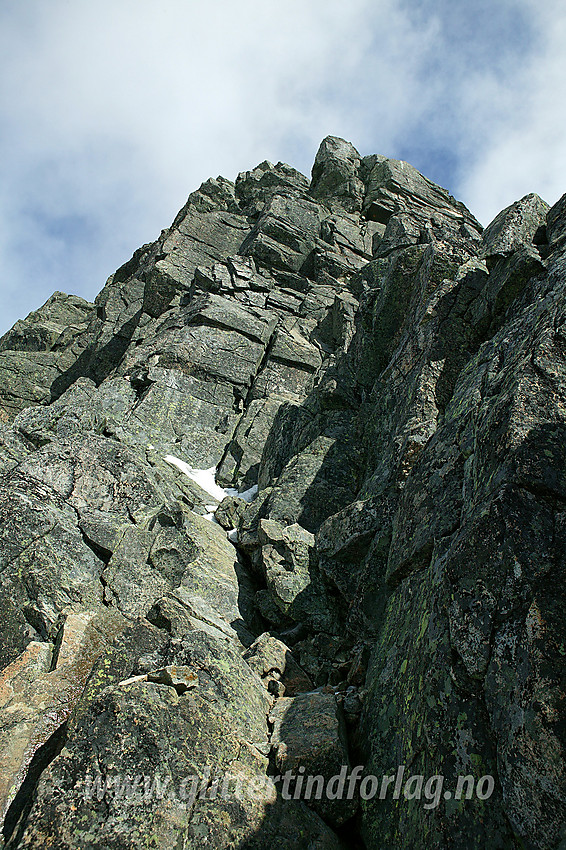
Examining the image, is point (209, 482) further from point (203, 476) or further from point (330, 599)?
point (330, 599)

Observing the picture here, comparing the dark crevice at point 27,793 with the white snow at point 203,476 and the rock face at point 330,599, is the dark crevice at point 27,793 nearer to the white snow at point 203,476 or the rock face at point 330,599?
the rock face at point 330,599

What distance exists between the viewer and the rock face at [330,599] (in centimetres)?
573

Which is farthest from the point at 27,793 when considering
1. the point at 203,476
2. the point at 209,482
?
the point at 203,476

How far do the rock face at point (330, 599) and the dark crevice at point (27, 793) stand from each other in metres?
0.03

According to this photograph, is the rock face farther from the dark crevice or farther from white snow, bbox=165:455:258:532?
white snow, bbox=165:455:258:532

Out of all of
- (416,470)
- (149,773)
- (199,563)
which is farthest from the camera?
(199,563)

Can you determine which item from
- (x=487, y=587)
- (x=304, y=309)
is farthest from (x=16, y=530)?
(x=304, y=309)

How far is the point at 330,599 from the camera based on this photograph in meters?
13.5

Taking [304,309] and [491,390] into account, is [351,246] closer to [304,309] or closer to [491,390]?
[304,309]

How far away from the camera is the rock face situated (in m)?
5.73

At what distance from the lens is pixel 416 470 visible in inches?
452

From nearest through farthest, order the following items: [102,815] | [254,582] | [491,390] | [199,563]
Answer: [102,815] → [491,390] → [199,563] → [254,582]

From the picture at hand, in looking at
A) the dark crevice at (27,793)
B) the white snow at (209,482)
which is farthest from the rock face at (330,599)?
the white snow at (209,482)

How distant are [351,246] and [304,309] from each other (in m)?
14.5
